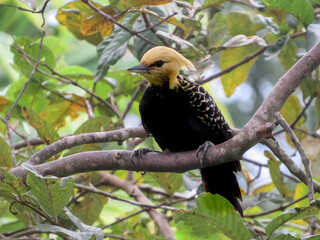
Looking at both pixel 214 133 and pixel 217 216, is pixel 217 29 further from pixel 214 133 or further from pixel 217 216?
pixel 217 216

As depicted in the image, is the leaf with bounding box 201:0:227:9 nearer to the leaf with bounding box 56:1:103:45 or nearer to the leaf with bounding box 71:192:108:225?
the leaf with bounding box 56:1:103:45

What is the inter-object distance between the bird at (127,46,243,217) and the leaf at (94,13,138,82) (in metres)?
0.19

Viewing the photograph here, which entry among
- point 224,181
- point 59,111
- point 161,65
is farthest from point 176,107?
point 59,111

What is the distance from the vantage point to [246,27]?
142 inches

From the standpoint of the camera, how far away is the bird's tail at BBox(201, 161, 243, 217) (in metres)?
2.89

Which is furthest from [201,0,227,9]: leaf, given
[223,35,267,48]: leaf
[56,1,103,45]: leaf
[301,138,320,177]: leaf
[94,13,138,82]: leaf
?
[301,138,320,177]: leaf

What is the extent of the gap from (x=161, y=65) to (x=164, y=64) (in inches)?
0.7

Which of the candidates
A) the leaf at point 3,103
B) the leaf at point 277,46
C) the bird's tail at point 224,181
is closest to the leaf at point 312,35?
the leaf at point 277,46

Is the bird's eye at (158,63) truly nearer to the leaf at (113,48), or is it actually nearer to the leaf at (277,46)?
the leaf at (113,48)

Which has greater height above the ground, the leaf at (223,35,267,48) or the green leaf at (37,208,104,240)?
the leaf at (223,35,267,48)

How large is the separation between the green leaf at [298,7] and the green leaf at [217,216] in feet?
4.72

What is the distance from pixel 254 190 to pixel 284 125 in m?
1.62

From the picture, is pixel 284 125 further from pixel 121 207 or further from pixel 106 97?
pixel 121 207

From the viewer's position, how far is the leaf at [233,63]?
11.7 ft
